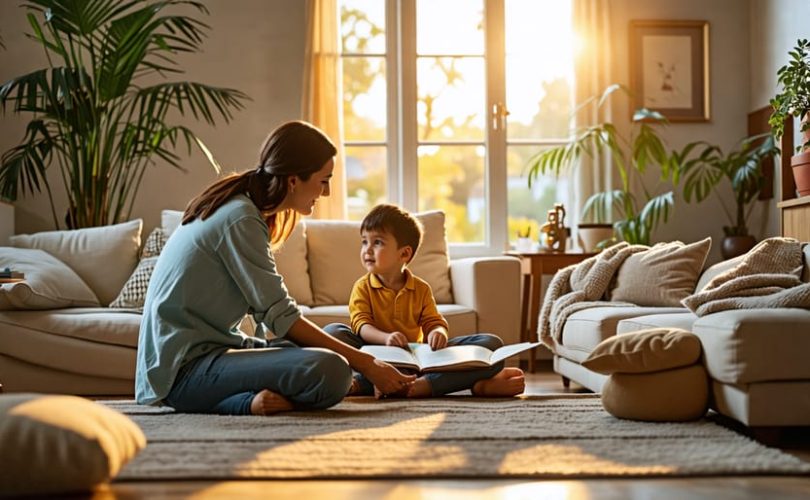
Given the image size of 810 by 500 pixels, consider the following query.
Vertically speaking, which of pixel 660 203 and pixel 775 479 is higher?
pixel 660 203

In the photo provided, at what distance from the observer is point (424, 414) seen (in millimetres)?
2703

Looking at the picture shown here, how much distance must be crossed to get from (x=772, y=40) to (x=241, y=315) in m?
3.73

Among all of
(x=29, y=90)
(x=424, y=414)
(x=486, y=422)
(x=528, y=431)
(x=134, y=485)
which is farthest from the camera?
(x=29, y=90)

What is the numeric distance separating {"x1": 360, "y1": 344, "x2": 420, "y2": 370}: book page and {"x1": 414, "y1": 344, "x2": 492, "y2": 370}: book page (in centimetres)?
4

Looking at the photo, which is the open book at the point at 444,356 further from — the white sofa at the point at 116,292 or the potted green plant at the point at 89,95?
the potted green plant at the point at 89,95

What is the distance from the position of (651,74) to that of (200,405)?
146 inches

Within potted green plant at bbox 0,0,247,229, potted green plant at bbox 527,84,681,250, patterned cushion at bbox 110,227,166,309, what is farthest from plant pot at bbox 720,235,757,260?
patterned cushion at bbox 110,227,166,309

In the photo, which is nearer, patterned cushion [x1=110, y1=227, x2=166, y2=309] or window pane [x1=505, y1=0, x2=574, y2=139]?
patterned cushion [x1=110, y1=227, x2=166, y2=309]

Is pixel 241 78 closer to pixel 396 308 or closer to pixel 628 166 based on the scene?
pixel 628 166

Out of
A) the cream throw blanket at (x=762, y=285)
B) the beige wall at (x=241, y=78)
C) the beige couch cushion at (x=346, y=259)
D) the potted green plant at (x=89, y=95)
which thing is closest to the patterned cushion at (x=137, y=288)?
the potted green plant at (x=89, y=95)

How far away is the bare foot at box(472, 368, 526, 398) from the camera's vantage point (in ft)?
10.3

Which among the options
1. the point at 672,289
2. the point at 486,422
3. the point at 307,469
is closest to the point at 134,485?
the point at 307,469

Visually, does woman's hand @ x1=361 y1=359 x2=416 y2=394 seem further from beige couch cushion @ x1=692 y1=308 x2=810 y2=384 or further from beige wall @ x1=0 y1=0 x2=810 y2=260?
beige wall @ x1=0 y1=0 x2=810 y2=260

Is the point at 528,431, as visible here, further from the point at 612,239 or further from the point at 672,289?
the point at 612,239
